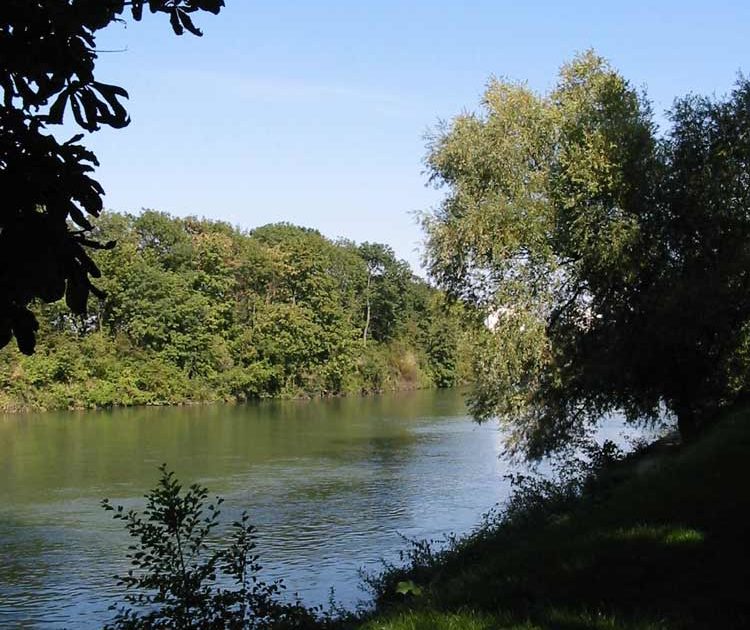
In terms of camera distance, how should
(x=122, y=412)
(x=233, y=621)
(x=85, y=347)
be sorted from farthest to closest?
(x=85, y=347)
(x=122, y=412)
(x=233, y=621)

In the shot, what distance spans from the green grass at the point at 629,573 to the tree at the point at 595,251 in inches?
280

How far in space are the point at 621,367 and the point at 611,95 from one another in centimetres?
556

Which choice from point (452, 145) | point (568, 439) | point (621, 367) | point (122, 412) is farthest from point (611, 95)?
point (122, 412)

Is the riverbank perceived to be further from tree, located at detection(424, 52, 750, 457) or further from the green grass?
the green grass

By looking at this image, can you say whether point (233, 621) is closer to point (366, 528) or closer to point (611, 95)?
point (366, 528)

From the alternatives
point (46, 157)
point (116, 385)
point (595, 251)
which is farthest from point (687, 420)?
point (116, 385)

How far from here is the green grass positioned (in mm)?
4145

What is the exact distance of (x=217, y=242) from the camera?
5897 centimetres

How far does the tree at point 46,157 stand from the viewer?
2990 millimetres

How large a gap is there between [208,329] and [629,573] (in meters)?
54.2

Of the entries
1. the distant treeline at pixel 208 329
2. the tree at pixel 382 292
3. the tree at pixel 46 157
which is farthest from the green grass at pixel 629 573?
the tree at pixel 382 292

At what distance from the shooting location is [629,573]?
15.9ft

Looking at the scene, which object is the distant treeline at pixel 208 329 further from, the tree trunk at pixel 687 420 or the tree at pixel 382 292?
the tree trunk at pixel 687 420

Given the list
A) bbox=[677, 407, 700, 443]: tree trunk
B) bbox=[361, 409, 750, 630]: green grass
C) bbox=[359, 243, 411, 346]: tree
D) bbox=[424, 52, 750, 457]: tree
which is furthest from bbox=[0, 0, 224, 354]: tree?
bbox=[359, 243, 411, 346]: tree
